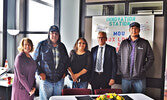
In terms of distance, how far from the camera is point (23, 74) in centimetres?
296

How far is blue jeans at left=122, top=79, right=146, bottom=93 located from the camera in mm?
3580

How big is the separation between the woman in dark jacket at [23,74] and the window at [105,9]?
69.3 inches

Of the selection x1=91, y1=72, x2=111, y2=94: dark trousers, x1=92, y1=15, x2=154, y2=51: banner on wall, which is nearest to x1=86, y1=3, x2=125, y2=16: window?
x1=92, y1=15, x2=154, y2=51: banner on wall

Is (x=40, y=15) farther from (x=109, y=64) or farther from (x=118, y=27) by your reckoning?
(x=109, y=64)

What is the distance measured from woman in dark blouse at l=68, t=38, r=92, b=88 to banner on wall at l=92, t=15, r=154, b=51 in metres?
0.67

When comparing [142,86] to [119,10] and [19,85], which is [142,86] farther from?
[19,85]

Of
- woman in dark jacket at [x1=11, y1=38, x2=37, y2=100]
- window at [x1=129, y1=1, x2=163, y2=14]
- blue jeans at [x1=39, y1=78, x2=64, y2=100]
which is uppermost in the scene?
window at [x1=129, y1=1, x2=163, y2=14]

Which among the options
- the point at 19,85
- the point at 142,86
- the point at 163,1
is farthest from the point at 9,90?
the point at 163,1

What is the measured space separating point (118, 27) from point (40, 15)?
6.67ft

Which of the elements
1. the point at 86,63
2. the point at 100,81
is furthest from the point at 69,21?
the point at 100,81

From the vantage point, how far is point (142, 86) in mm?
3578

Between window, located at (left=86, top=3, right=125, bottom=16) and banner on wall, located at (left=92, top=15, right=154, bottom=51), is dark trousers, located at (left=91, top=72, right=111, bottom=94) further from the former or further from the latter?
window, located at (left=86, top=3, right=125, bottom=16)

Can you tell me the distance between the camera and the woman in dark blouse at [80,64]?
3416 mm

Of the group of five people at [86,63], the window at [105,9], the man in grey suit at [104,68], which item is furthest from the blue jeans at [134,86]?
the window at [105,9]
